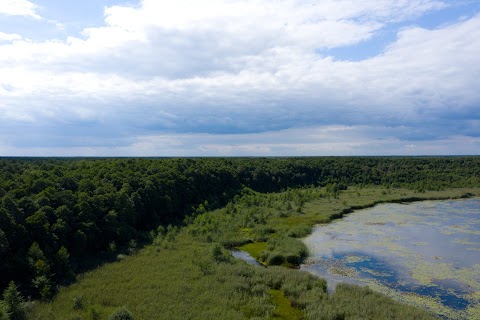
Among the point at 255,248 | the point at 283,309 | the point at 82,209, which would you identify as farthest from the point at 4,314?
the point at 255,248

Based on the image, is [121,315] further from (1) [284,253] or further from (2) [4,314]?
(1) [284,253]

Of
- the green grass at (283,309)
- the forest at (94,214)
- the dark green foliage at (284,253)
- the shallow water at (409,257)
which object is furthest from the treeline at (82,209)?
the shallow water at (409,257)

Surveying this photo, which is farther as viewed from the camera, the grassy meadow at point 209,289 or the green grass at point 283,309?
the green grass at point 283,309

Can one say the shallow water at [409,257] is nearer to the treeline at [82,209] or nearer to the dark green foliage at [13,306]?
the treeline at [82,209]

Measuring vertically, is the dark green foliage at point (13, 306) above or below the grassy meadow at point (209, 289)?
above

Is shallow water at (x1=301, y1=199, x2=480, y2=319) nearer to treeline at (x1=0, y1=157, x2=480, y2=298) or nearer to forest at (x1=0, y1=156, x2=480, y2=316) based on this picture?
forest at (x1=0, y1=156, x2=480, y2=316)

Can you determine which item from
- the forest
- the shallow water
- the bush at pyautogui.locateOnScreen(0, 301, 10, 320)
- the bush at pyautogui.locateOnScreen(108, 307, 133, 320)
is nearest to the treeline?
the forest

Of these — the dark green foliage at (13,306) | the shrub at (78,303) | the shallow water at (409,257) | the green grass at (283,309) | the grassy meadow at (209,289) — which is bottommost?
the shallow water at (409,257)

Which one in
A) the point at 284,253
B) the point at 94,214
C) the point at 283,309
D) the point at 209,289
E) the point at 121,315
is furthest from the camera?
the point at 284,253

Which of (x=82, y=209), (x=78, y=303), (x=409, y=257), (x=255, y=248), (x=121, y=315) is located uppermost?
(x=82, y=209)

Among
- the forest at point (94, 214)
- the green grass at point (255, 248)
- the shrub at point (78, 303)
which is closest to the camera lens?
the shrub at point (78, 303)
